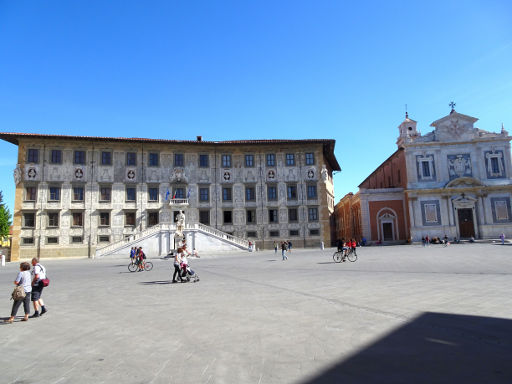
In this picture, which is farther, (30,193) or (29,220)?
(30,193)

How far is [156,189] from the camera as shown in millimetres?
38312

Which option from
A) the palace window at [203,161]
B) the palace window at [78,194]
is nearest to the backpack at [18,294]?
the palace window at [78,194]

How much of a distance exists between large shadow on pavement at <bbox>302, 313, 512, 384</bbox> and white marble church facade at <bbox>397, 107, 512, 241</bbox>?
39.7m

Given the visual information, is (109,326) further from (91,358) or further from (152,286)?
(152,286)

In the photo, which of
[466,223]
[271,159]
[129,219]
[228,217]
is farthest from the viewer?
[466,223]

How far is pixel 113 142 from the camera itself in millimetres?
37719

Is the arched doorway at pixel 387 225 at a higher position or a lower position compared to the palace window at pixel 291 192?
lower

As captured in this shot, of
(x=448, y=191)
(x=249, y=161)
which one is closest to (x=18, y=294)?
(x=249, y=161)

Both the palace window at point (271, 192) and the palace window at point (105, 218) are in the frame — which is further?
the palace window at point (271, 192)

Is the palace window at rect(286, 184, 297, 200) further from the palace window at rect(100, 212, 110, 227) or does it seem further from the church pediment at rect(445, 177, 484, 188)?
the palace window at rect(100, 212, 110, 227)

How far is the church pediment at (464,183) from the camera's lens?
41.7 metres

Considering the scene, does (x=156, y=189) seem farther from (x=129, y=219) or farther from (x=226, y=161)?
(x=226, y=161)

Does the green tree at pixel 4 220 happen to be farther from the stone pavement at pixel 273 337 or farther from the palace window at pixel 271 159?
the stone pavement at pixel 273 337

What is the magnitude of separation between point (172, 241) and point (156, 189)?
6916 millimetres
